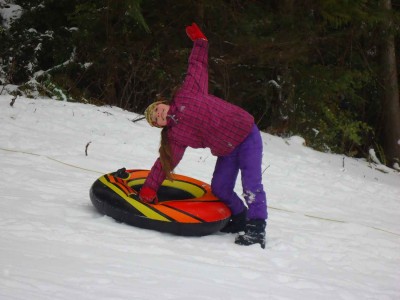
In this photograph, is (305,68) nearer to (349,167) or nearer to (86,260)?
(349,167)

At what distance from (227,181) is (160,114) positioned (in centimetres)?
75

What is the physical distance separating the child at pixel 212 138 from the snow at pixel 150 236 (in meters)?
0.29

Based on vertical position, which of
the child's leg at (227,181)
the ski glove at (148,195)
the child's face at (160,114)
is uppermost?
the child's face at (160,114)

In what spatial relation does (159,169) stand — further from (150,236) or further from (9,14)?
(9,14)

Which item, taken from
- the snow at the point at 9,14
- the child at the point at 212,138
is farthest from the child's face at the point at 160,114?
the snow at the point at 9,14

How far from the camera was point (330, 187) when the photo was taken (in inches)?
255

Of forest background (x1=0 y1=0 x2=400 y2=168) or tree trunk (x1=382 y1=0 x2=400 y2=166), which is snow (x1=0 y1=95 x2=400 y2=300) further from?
tree trunk (x1=382 y1=0 x2=400 y2=166)

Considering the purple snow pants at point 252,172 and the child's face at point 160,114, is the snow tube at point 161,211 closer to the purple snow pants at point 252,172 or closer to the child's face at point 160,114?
the purple snow pants at point 252,172

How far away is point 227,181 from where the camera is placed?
3.98m

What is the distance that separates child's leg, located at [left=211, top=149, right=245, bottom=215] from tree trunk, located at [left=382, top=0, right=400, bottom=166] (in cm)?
765

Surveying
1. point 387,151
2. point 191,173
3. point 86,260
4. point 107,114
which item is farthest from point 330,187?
point 387,151

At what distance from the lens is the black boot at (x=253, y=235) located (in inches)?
145

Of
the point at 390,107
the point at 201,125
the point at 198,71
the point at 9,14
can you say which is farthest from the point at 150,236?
the point at 390,107

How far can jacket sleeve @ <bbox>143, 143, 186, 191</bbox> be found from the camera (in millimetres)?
3682
